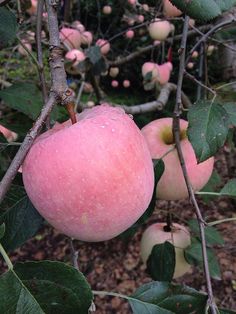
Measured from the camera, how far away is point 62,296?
43 centimetres

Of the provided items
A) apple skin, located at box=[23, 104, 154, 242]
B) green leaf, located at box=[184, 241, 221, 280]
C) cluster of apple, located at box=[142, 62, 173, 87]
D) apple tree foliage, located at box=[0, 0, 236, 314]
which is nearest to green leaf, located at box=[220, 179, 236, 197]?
apple tree foliage, located at box=[0, 0, 236, 314]

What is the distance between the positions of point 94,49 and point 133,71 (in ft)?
6.88

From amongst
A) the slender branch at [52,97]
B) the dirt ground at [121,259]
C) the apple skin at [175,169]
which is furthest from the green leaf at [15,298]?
the dirt ground at [121,259]

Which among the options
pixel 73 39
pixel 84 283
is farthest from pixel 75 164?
pixel 73 39

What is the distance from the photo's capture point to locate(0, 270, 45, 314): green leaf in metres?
0.42

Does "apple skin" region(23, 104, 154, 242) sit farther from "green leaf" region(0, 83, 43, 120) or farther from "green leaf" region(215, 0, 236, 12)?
"green leaf" region(0, 83, 43, 120)

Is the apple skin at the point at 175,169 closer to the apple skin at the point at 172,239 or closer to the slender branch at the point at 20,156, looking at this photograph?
the apple skin at the point at 172,239

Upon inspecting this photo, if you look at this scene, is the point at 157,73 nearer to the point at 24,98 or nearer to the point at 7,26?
the point at 24,98

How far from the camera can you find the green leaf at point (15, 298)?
418 millimetres

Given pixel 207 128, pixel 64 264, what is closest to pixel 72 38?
pixel 207 128

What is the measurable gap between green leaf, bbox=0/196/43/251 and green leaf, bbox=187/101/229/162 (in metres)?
0.28

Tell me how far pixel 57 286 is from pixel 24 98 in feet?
1.74

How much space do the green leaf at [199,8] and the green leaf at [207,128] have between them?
233mm

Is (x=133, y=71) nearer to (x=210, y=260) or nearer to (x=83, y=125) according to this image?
(x=210, y=260)
